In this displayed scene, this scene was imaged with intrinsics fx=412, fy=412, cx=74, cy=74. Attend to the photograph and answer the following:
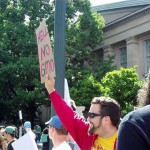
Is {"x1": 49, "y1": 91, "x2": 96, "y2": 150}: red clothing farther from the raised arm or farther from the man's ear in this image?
the man's ear

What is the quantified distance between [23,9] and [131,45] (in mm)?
8416

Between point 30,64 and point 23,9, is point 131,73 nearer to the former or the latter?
point 30,64

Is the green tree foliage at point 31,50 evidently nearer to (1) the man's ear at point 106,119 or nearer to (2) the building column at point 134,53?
(2) the building column at point 134,53

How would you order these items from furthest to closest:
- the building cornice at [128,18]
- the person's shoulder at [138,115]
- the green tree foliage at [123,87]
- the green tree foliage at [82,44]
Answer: the building cornice at [128,18] → the green tree foliage at [82,44] → the green tree foliage at [123,87] → the person's shoulder at [138,115]

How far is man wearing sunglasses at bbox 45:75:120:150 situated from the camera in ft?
11.8

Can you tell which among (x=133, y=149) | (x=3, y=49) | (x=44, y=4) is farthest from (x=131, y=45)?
(x=133, y=149)

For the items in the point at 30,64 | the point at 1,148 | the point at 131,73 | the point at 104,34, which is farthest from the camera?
the point at 104,34

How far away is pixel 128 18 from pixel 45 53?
27948 mm

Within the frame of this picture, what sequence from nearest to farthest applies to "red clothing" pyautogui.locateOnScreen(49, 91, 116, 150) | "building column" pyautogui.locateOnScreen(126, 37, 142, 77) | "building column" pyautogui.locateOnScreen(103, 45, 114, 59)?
"red clothing" pyautogui.locateOnScreen(49, 91, 116, 150) → "building column" pyautogui.locateOnScreen(126, 37, 142, 77) → "building column" pyautogui.locateOnScreen(103, 45, 114, 59)

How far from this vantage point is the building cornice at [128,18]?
29.8m

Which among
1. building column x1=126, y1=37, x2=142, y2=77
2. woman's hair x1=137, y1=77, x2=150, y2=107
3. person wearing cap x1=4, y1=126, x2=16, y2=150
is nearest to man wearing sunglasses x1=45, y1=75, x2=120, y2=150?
woman's hair x1=137, y1=77, x2=150, y2=107

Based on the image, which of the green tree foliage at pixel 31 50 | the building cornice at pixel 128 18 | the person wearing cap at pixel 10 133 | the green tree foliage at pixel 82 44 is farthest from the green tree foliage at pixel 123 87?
the person wearing cap at pixel 10 133

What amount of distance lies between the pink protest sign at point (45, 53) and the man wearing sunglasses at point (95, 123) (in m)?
0.16

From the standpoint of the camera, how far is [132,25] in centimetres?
3105
